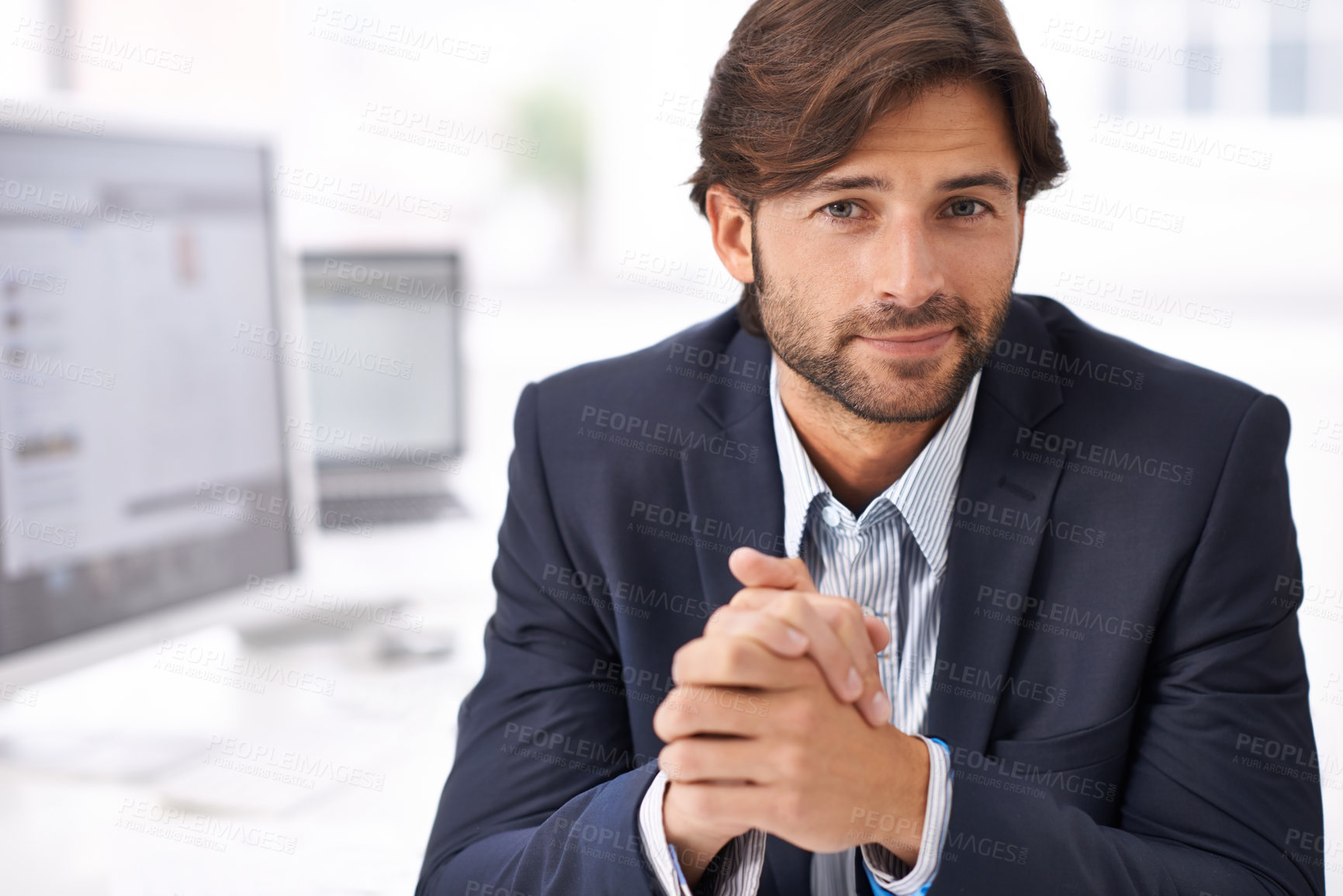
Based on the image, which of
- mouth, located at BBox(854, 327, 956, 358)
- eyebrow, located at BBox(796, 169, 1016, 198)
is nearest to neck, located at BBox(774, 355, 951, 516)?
mouth, located at BBox(854, 327, 956, 358)

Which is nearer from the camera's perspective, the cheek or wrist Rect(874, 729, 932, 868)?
wrist Rect(874, 729, 932, 868)

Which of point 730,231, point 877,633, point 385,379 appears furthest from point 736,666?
point 385,379

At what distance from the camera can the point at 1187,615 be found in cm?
101

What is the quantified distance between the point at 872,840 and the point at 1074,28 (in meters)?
4.44

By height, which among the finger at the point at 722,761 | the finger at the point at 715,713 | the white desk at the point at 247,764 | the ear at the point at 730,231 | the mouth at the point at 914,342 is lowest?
the white desk at the point at 247,764

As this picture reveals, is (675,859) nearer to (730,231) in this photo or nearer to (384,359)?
(730,231)

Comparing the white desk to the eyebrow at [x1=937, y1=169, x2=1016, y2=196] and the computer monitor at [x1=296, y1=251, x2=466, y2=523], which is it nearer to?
the computer monitor at [x1=296, y1=251, x2=466, y2=523]

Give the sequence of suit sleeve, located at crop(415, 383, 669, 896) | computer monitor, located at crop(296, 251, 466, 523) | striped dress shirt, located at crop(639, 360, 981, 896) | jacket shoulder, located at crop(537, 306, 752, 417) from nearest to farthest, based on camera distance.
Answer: suit sleeve, located at crop(415, 383, 669, 896) → striped dress shirt, located at crop(639, 360, 981, 896) → jacket shoulder, located at crop(537, 306, 752, 417) → computer monitor, located at crop(296, 251, 466, 523)

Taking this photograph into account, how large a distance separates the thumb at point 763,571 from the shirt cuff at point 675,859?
191 millimetres

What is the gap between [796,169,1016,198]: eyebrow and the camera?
3.34 ft

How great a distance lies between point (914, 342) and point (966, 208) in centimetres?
16

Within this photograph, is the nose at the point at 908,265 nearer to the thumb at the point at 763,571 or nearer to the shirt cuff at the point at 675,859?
the thumb at the point at 763,571

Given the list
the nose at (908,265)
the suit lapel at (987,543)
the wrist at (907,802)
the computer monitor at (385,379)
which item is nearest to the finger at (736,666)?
the wrist at (907,802)

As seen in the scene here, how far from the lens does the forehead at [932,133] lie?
3.34 feet
